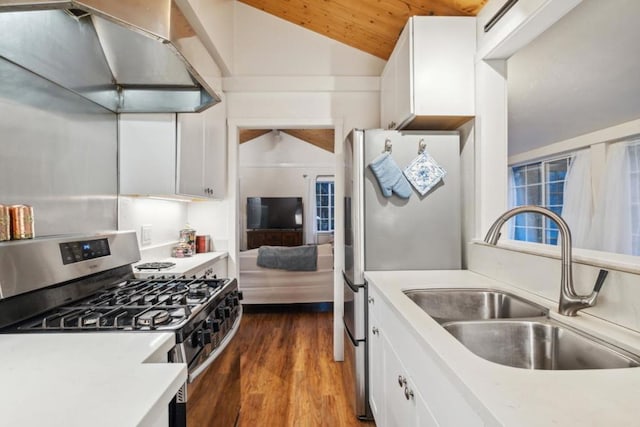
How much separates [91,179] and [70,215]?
0.78 feet

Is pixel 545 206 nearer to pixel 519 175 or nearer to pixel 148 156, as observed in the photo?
pixel 519 175

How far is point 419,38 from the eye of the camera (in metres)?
1.90

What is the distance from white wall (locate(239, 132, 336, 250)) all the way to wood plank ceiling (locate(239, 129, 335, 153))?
25cm

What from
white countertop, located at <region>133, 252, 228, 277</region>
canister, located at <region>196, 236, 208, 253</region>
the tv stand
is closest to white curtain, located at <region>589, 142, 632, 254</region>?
white countertop, located at <region>133, 252, 228, 277</region>

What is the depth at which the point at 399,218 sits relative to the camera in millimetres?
1971

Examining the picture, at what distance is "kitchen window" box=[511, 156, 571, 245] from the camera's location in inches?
149

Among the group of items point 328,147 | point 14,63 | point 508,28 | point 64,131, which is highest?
point 328,147

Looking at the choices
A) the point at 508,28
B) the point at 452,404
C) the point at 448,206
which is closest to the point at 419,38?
the point at 508,28

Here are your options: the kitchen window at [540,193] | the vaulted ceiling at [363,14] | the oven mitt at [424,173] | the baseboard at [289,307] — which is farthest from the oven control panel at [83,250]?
the kitchen window at [540,193]

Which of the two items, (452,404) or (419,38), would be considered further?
(419,38)

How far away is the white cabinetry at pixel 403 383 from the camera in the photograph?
31.8 inches

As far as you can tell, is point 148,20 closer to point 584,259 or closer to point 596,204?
point 584,259

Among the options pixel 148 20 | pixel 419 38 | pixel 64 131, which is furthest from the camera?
pixel 419 38

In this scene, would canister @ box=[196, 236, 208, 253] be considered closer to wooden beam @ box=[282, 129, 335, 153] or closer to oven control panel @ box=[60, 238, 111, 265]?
oven control panel @ box=[60, 238, 111, 265]
